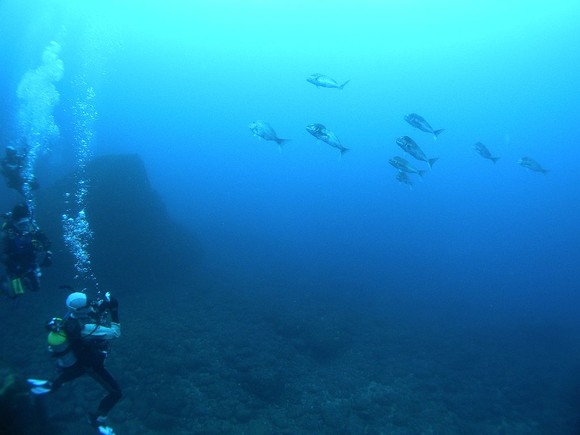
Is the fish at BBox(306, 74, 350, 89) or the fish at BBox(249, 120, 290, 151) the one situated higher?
the fish at BBox(306, 74, 350, 89)

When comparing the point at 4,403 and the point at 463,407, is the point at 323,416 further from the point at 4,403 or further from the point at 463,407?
the point at 4,403

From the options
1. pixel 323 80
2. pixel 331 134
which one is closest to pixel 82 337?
pixel 331 134

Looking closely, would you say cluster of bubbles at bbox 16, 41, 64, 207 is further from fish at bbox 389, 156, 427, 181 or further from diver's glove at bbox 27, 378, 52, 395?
fish at bbox 389, 156, 427, 181

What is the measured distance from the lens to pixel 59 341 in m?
4.95

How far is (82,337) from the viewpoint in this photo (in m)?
5.25

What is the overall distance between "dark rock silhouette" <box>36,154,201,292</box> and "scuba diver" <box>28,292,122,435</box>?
852cm

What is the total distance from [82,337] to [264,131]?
5.67m

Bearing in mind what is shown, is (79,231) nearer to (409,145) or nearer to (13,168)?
(13,168)

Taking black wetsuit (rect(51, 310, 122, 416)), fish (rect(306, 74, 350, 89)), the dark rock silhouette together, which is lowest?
the dark rock silhouette

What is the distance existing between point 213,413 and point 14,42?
155792 millimetres

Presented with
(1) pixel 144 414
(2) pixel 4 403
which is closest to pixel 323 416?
(1) pixel 144 414

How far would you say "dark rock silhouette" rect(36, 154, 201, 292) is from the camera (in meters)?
14.1

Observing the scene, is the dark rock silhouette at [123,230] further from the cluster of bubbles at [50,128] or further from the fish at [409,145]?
the fish at [409,145]

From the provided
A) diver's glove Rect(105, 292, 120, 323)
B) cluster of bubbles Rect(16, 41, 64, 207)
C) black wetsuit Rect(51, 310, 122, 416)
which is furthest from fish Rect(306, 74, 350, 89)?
cluster of bubbles Rect(16, 41, 64, 207)
